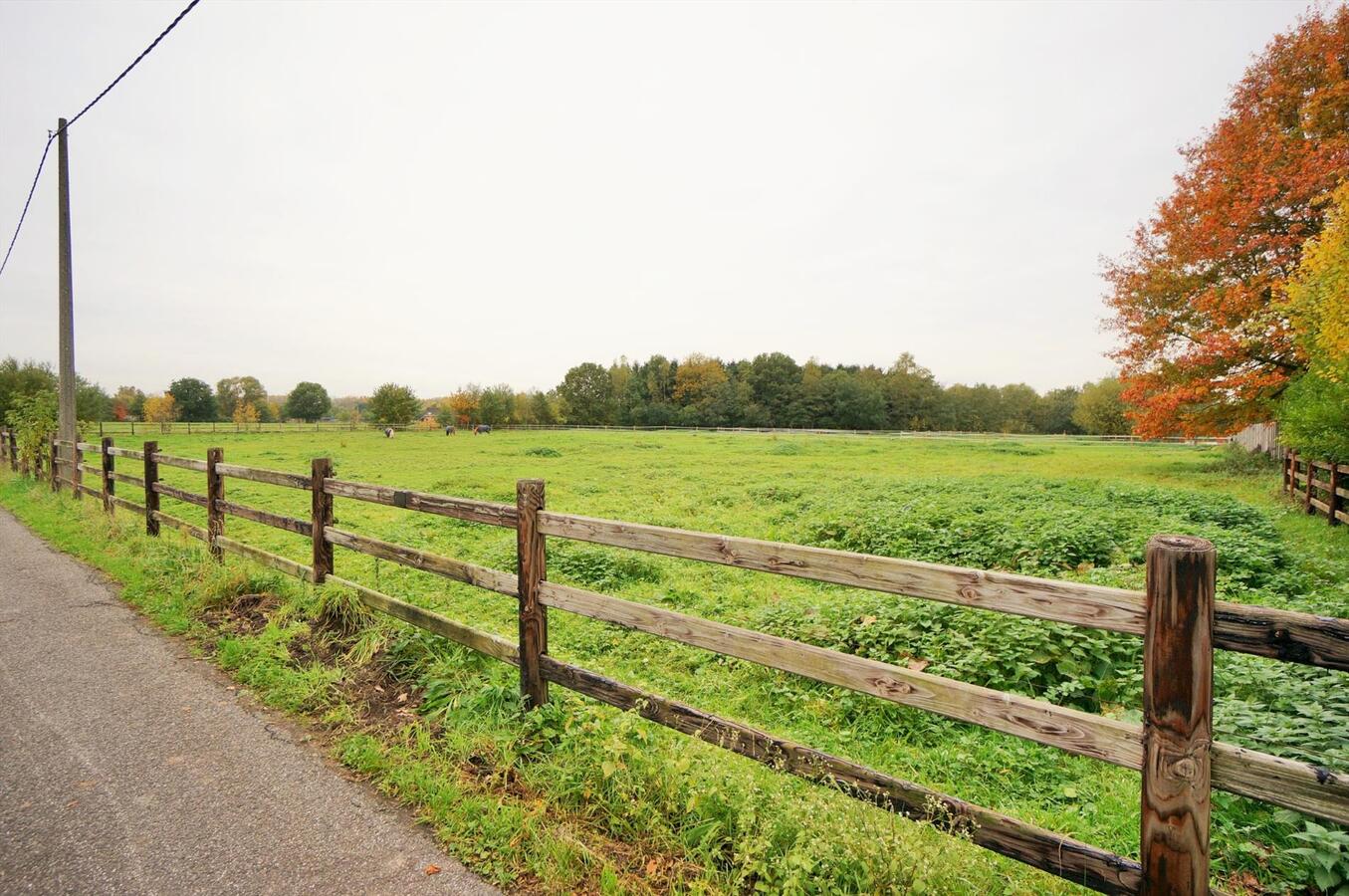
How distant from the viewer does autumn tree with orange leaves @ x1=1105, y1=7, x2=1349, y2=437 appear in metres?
17.5

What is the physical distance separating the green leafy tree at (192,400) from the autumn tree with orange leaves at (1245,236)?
442ft

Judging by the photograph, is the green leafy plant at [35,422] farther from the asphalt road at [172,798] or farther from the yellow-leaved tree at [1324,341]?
the yellow-leaved tree at [1324,341]

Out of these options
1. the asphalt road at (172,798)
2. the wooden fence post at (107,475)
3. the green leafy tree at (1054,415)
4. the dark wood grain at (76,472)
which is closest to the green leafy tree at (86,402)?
the dark wood grain at (76,472)

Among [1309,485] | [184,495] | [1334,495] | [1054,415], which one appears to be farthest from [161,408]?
[1054,415]

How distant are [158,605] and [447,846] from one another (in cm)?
558

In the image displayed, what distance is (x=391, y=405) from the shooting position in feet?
272

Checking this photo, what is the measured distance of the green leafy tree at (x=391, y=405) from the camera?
82.9 meters

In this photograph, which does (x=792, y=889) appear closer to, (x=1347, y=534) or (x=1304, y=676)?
(x=1304, y=676)

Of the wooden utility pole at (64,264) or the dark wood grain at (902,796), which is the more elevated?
the wooden utility pole at (64,264)

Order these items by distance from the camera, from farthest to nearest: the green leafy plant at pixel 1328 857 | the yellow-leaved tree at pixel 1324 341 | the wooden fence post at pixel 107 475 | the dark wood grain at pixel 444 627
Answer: the yellow-leaved tree at pixel 1324 341 < the wooden fence post at pixel 107 475 < the dark wood grain at pixel 444 627 < the green leafy plant at pixel 1328 857

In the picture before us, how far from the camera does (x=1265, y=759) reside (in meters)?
1.99

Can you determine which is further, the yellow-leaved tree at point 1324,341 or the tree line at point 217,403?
Answer: the tree line at point 217,403

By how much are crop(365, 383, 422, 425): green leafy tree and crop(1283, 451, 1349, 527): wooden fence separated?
8538 cm

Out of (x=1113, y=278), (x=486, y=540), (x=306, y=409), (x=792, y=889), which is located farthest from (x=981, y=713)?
(x=306, y=409)
